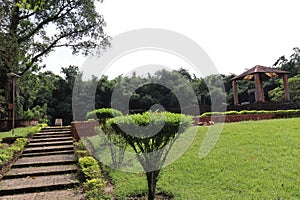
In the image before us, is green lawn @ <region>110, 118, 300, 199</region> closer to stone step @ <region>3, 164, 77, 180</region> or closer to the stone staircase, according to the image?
the stone staircase

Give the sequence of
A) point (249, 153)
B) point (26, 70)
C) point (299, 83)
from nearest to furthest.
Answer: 1. point (249, 153)
2. point (26, 70)
3. point (299, 83)

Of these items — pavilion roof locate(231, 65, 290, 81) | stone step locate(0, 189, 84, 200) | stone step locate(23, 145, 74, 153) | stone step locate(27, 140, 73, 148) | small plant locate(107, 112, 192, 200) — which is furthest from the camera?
pavilion roof locate(231, 65, 290, 81)

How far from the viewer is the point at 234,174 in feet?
13.4

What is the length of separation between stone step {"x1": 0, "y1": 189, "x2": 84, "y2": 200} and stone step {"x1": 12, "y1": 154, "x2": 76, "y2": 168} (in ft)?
5.66

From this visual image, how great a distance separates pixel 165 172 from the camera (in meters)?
4.53

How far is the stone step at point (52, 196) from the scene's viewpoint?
3.85 meters

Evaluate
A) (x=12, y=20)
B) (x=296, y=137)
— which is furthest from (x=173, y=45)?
(x=12, y=20)

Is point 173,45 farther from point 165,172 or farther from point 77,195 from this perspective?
point 77,195

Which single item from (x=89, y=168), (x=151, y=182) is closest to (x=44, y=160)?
(x=89, y=168)

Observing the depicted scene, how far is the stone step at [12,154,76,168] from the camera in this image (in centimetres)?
581

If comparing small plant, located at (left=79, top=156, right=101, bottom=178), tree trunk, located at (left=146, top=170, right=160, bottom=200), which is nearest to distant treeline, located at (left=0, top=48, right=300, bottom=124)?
small plant, located at (left=79, top=156, right=101, bottom=178)

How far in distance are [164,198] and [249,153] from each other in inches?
95.7

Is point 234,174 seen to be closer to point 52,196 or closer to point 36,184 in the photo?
point 52,196

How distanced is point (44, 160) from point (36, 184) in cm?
178
